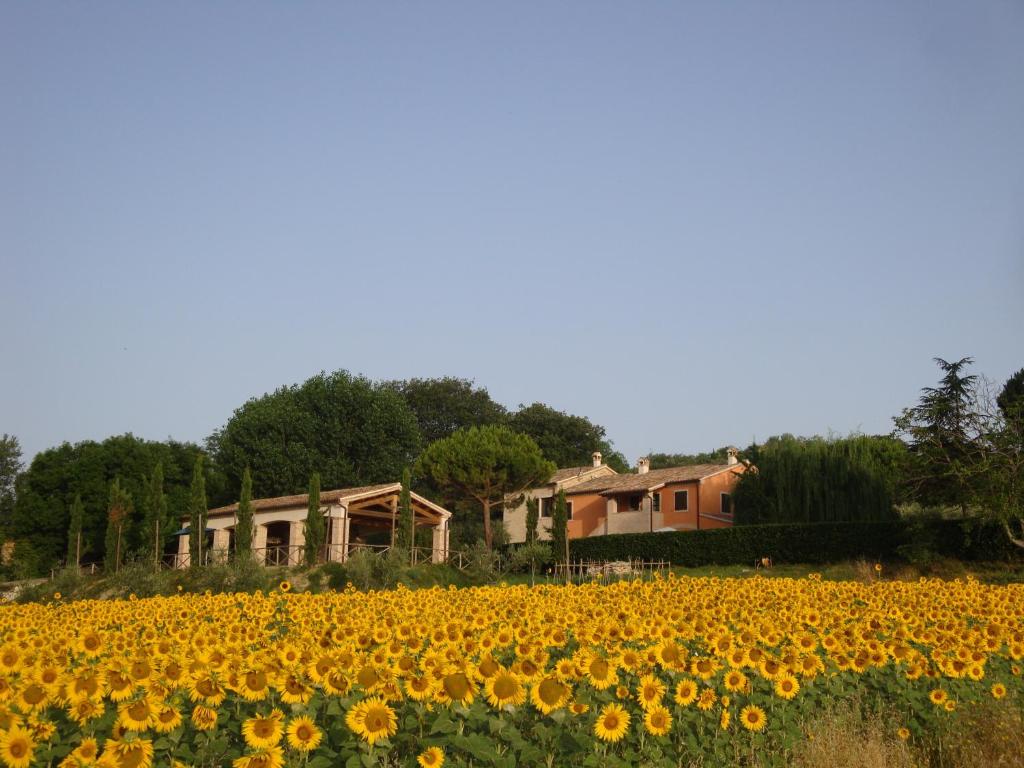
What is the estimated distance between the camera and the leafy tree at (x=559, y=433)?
71875 mm

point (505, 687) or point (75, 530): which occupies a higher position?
point (75, 530)

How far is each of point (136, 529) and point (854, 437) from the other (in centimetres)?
3762

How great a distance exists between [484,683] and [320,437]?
52.4 meters

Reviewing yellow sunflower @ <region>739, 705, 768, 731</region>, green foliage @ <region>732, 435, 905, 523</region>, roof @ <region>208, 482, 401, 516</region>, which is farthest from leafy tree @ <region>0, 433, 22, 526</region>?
yellow sunflower @ <region>739, 705, 768, 731</region>

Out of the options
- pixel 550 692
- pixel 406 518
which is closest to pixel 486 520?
pixel 406 518

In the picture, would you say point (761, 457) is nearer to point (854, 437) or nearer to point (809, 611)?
point (854, 437)

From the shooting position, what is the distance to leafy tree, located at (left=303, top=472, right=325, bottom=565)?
35.0 m

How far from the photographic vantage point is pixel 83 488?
54.9m

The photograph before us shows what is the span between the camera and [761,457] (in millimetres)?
42438

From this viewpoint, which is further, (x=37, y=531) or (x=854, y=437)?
(x=37, y=531)

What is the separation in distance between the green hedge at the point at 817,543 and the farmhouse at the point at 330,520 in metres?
7.68

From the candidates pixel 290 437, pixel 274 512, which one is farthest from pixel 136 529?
pixel 274 512

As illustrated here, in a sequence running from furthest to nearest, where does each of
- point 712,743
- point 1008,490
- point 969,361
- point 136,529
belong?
1. point 136,529
2. point 969,361
3. point 1008,490
4. point 712,743

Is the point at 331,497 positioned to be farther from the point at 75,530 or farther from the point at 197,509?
the point at 75,530
